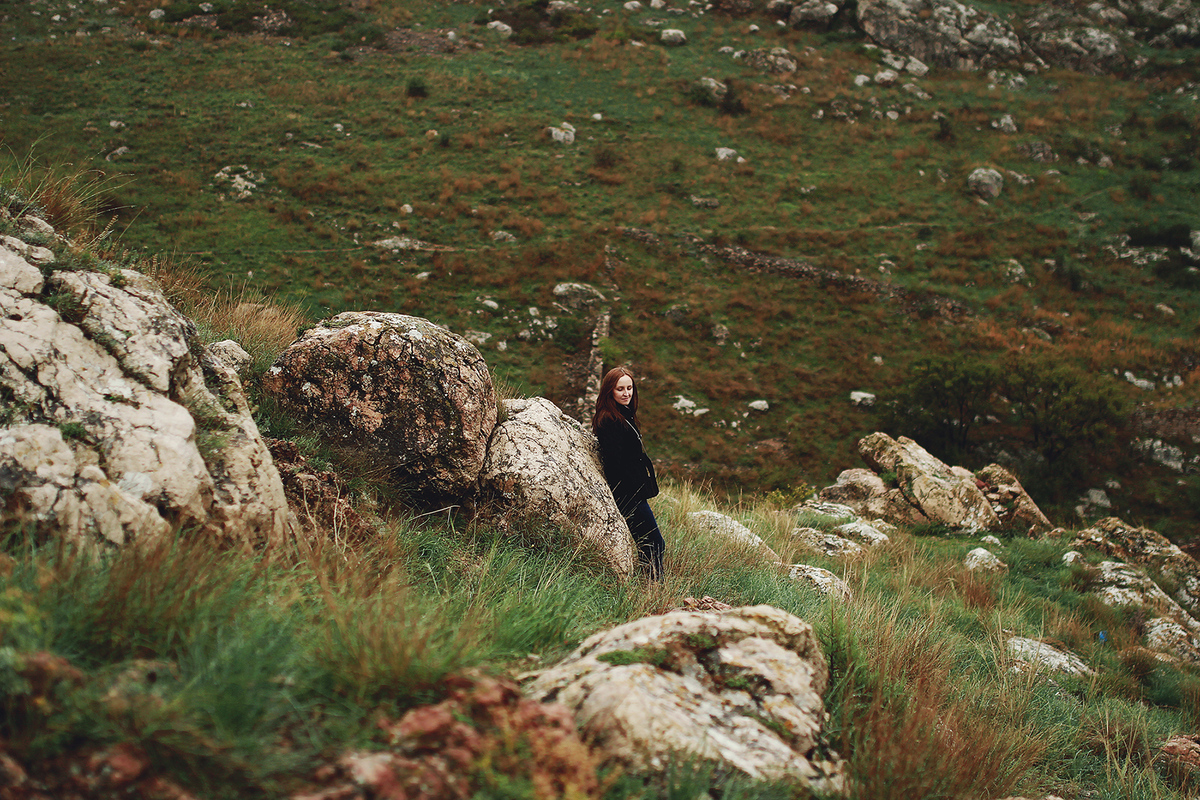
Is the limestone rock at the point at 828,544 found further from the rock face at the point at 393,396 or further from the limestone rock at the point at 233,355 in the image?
the limestone rock at the point at 233,355

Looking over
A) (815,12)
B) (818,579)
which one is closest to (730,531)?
(818,579)

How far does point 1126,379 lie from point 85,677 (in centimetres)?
2727

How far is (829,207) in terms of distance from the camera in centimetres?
2766

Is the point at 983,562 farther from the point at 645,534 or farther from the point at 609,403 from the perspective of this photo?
the point at 609,403

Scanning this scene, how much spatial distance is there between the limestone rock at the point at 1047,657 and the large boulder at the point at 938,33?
152 ft

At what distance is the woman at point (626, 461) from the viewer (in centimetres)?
554

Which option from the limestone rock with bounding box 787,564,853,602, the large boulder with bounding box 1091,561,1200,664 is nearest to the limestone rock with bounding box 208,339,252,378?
the limestone rock with bounding box 787,564,853,602

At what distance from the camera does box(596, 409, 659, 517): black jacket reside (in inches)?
220

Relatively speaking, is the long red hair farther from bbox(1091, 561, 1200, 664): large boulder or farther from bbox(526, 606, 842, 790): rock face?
bbox(1091, 561, 1200, 664): large boulder

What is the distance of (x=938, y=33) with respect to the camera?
41031mm

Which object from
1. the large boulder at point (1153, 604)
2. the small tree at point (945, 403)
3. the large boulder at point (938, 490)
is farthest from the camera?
the small tree at point (945, 403)

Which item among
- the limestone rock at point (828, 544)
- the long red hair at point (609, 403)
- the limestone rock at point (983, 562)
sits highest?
the long red hair at point (609, 403)

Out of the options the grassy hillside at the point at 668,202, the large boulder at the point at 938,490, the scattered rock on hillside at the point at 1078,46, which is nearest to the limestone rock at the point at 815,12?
the grassy hillside at the point at 668,202

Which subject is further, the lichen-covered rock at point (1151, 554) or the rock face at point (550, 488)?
the lichen-covered rock at point (1151, 554)
